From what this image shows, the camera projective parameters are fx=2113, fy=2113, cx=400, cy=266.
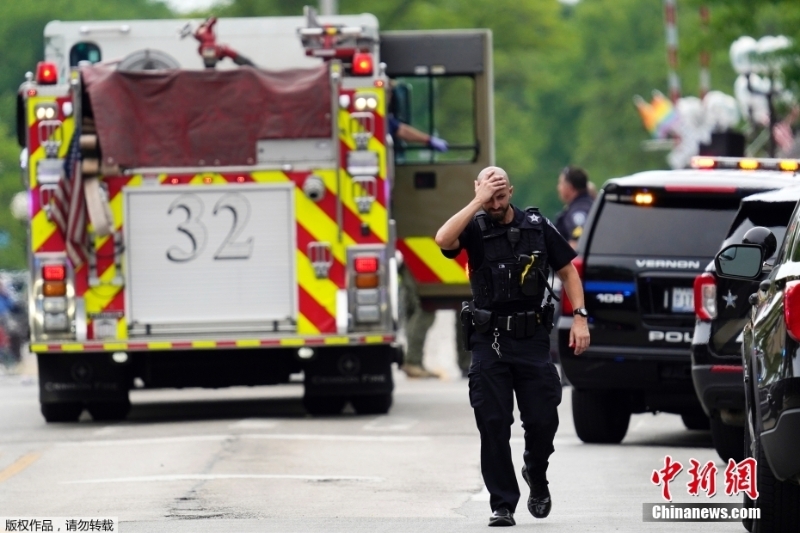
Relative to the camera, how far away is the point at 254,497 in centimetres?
1113

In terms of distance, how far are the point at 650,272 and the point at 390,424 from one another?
10.6 ft

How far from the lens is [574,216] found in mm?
17844

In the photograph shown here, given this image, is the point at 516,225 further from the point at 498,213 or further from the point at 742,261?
the point at 742,261

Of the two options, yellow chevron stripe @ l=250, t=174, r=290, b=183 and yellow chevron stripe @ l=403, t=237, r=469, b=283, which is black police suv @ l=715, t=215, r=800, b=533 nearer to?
yellow chevron stripe @ l=250, t=174, r=290, b=183

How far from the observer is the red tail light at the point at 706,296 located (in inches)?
470

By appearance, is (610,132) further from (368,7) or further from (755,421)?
(755,421)

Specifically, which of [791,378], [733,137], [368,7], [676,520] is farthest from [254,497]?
[368,7]

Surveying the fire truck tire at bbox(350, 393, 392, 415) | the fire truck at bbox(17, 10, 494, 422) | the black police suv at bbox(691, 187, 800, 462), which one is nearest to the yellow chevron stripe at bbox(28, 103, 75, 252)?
the fire truck at bbox(17, 10, 494, 422)

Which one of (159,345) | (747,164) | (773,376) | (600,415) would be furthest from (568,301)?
(773,376)

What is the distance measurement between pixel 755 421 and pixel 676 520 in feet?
4.78

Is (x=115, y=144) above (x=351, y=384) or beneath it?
above

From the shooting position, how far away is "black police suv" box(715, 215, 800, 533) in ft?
25.4

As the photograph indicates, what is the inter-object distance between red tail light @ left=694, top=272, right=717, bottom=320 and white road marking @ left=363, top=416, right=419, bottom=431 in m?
4.10

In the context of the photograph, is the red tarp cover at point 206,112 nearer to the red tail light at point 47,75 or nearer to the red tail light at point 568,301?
the red tail light at point 47,75
